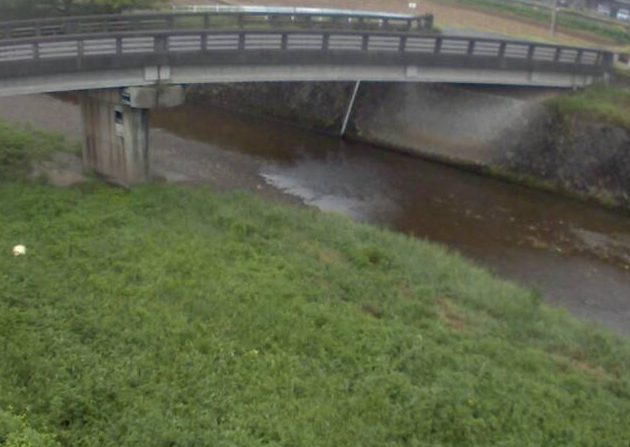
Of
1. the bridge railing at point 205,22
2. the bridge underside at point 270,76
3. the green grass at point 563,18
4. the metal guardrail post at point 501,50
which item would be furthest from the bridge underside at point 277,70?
the green grass at point 563,18

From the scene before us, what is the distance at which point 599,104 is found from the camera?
32.4 meters

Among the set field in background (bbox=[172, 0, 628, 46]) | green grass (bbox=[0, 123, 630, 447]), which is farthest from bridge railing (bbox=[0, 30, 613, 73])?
field in background (bbox=[172, 0, 628, 46])

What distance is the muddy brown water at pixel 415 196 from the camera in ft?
78.9

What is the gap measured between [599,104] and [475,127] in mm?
5347

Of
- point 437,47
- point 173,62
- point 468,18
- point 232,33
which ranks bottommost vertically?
point 468,18

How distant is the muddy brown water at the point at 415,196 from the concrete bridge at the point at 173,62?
334 cm

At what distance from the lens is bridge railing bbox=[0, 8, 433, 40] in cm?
2595

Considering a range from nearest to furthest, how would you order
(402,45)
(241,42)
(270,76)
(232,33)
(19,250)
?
(19,250), (232,33), (241,42), (270,76), (402,45)

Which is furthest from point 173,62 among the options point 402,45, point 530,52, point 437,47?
point 530,52

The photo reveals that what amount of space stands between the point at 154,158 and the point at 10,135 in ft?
18.5

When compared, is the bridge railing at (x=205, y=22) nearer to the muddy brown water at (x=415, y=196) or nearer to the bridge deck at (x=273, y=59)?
the bridge deck at (x=273, y=59)

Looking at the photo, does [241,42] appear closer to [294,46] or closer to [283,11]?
[294,46]

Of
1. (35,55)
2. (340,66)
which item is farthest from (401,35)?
(35,55)

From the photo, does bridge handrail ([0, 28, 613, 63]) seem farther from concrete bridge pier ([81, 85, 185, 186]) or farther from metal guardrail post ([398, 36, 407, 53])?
concrete bridge pier ([81, 85, 185, 186])
